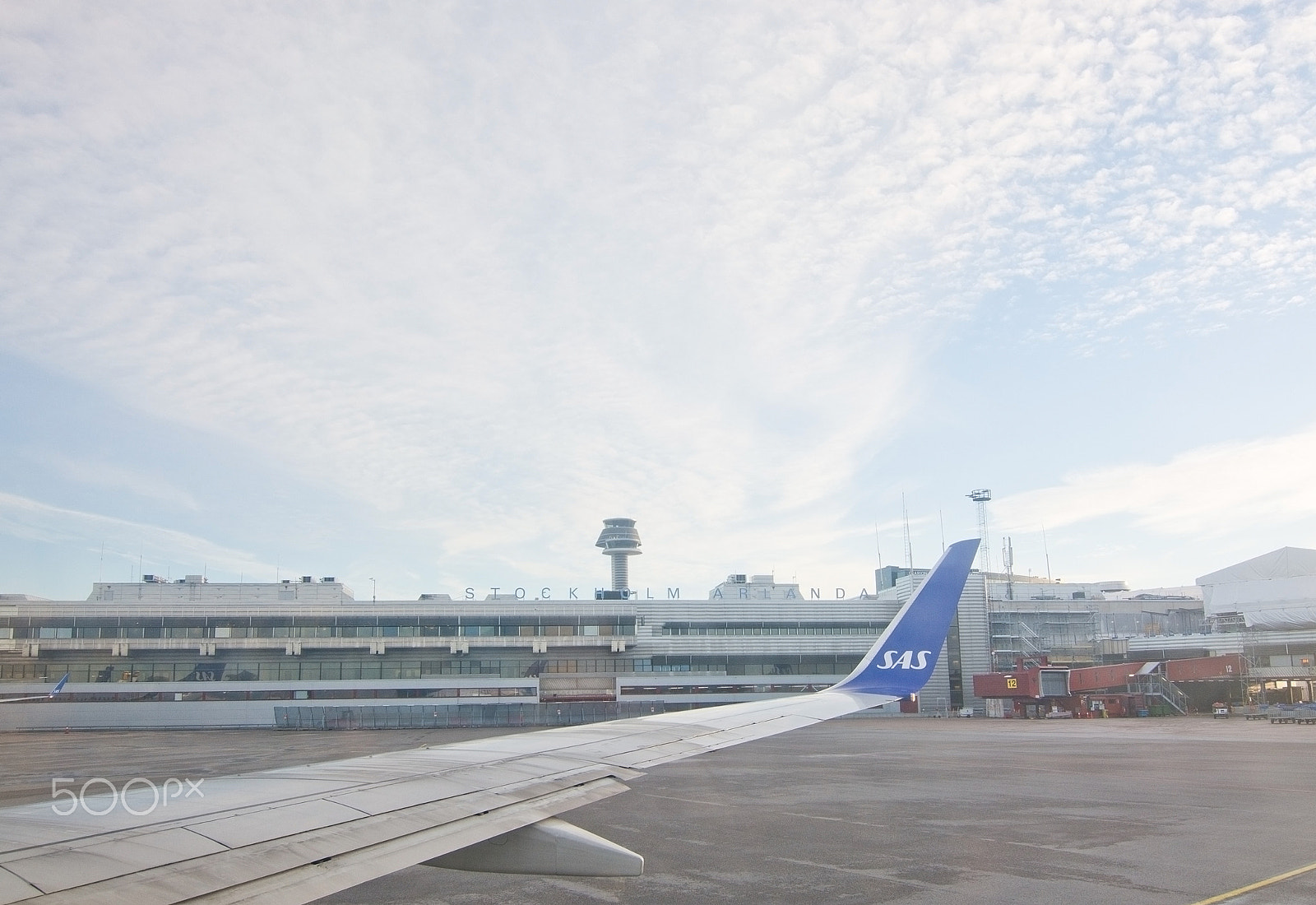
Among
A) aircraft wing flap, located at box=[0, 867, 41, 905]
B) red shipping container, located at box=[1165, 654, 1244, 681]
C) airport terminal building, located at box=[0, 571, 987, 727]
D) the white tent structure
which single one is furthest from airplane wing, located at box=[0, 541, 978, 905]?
the white tent structure

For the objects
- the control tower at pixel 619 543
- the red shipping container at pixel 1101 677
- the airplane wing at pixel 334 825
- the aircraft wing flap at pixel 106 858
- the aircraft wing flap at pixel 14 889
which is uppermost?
the control tower at pixel 619 543

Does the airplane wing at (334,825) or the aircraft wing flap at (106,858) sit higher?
the aircraft wing flap at (106,858)

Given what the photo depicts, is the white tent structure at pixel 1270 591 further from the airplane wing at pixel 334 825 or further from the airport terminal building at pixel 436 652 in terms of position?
the airplane wing at pixel 334 825

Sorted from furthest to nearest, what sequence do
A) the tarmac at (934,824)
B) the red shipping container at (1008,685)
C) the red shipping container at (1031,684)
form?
the red shipping container at (1008,685) → the red shipping container at (1031,684) → the tarmac at (934,824)

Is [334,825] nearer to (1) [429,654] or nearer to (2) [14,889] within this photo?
(2) [14,889]

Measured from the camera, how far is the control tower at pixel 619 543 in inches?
7279

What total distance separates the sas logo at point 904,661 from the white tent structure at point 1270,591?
97.8m

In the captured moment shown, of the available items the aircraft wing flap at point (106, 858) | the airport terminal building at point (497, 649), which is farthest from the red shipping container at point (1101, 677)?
the aircraft wing flap at point (106, 858)

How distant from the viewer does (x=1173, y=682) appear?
80.2 meters

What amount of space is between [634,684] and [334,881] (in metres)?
90.6

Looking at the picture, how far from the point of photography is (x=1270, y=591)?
103m

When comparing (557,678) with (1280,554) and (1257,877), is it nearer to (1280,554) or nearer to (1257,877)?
(1257,877)

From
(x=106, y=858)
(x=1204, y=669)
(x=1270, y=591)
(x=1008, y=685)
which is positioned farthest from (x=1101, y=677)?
(x=106, y=858)

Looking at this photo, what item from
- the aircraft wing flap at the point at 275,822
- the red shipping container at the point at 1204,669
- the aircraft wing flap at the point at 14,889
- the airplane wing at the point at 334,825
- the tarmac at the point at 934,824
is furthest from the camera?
the red shipping container at the point at 1204,669
